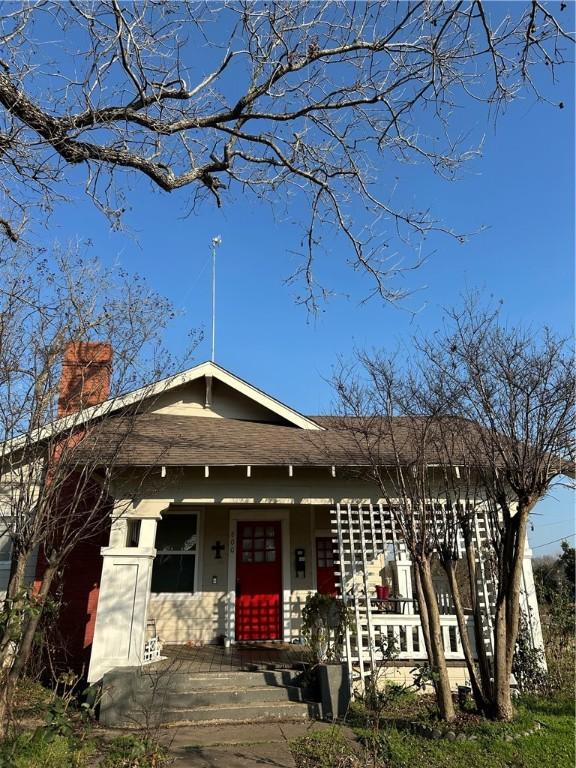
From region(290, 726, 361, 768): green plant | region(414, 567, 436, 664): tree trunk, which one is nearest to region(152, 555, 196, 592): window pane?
region(290, 726, 361, 768): green plant

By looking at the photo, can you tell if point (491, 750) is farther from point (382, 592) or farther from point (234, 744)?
point (382, 592)

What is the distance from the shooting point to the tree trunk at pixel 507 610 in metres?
6.20

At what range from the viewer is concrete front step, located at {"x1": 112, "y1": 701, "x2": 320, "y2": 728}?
6.63 m

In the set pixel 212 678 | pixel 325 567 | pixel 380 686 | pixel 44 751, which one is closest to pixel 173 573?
pixel 325 567

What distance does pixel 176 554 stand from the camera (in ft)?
35.7

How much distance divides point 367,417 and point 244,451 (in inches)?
87.6

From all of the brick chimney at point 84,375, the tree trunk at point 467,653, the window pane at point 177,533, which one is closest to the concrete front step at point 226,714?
the tree trunk at point 467,653

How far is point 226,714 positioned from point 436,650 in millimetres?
2844

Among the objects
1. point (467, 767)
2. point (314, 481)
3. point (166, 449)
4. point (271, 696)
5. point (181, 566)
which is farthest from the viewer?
point (181, 566)

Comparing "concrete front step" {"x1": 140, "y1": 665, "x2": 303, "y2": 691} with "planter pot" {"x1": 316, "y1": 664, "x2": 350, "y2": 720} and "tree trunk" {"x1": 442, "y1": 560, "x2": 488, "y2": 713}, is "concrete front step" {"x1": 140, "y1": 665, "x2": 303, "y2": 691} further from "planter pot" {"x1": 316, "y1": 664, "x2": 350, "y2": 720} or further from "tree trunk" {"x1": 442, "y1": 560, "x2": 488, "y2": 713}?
"tree trunk" {"x1": 442, "y1": 560, "x2": 488, "y2": 713}

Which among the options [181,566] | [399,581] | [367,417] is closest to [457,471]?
[367,417]

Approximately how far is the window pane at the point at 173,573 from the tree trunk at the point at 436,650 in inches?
225

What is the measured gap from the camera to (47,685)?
848 cm

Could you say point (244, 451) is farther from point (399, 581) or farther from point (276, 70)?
point (276, 70)
